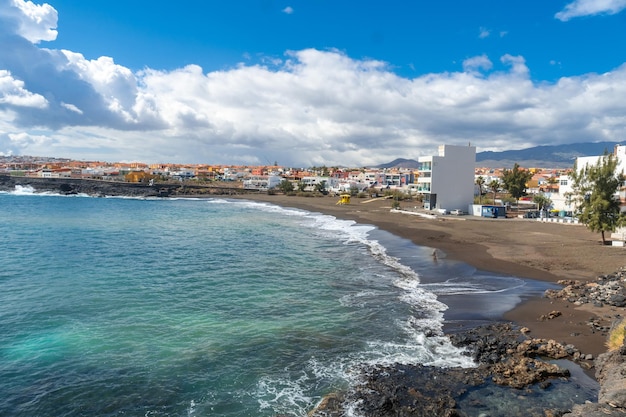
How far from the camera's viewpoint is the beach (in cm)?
1529

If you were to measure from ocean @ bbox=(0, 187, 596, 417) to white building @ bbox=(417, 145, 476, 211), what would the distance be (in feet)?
102

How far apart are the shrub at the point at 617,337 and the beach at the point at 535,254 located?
0.32 meters

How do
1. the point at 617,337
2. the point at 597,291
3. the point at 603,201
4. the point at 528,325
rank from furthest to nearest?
1. the point at 603,201
2. the point at 597,291
3. the point at 528,325
4. the point at 617,337

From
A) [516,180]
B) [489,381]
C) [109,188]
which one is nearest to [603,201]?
[489,381]

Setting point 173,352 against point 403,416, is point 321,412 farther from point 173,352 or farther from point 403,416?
point 173,352

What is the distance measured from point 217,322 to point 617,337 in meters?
13.8

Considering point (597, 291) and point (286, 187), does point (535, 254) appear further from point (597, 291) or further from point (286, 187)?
point (286, 187)

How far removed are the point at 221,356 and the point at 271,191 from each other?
372 ft

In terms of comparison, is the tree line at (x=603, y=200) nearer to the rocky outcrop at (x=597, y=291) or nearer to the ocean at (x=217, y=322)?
the rocky outcrop at (x=597, y=291)

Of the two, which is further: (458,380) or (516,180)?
(516,180)

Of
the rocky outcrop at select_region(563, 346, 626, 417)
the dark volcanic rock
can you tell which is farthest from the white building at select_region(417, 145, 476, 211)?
the rocky outcrop at select_region(563, 346, 626, 417)

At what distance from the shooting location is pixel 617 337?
12609 millimetres

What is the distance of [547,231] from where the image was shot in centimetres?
4088

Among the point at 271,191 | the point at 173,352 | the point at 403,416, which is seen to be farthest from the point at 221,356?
the point at 271,191
